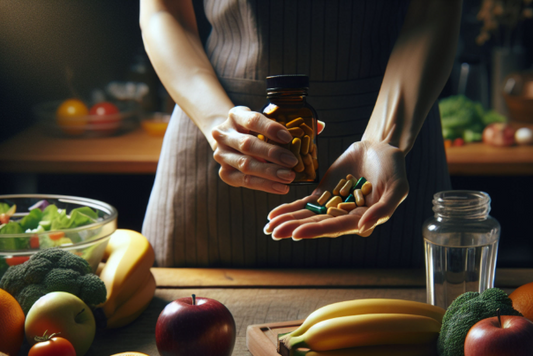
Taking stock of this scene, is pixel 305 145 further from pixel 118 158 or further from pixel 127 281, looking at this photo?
pixel 118 158

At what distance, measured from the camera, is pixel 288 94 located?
2.94 ft

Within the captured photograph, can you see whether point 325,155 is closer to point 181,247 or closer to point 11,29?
point 181,247

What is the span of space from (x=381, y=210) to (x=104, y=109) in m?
1.75

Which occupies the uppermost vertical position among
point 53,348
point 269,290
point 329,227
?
point 329,227

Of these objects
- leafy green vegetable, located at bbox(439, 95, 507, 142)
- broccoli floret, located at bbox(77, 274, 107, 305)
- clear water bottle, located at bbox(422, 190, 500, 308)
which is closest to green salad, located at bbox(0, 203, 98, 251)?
broccoli floret, located at bbox(77, 274, 107, 305)

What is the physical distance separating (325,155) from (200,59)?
33cm

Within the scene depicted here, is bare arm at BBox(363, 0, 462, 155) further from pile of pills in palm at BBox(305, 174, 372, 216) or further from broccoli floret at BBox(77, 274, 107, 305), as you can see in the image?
broccoli floret at BBox(77, 274, 107, 305)

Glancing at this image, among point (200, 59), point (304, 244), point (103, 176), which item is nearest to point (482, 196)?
point (304, 244)

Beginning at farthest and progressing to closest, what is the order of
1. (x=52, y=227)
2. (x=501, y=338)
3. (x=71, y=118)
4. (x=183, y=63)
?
(x=71, y=118), (x=183, y=63), (x=52, y=227), (x=501, y=338)

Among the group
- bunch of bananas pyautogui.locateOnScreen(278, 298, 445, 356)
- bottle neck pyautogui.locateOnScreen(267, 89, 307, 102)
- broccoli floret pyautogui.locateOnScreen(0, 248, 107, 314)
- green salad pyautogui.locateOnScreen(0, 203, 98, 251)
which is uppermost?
bottle neck pyautogui.locateOnScreen(267, 89, 307, 102)

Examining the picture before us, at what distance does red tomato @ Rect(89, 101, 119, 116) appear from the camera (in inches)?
91.6

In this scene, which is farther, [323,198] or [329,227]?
[323,198]

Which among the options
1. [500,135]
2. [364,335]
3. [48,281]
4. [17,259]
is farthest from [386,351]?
[500,135]

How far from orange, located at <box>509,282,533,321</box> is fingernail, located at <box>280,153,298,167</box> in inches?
15.0
